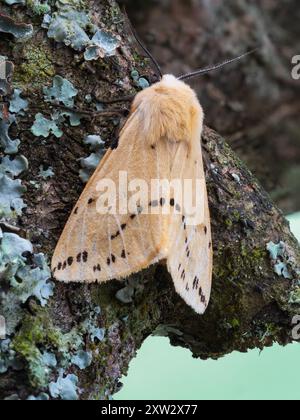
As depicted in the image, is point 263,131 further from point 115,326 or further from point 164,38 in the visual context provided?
point 115,326

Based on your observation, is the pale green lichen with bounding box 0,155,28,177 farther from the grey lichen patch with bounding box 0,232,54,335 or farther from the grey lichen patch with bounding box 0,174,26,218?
the grey lichen patch with bounding box 0,232,54,335

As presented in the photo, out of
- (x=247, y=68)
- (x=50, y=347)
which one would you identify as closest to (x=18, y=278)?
(x=50, y=347)

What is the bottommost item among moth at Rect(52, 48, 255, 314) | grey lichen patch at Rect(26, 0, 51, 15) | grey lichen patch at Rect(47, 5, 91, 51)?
moth at Rect(52, 48, 255, 314)

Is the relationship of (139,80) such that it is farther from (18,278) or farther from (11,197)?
(18,278)

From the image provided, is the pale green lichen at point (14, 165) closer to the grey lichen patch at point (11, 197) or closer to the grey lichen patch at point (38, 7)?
the grey lichen patch at point (11, 197)

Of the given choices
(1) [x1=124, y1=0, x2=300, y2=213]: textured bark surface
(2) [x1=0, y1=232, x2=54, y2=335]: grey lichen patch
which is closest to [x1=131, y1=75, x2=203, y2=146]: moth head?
(2) [x1=0, y1=232, x2=54, y2=335]: grey lichen patch

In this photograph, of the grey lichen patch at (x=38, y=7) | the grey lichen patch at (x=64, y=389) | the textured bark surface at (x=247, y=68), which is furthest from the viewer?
the textured bark surface at (x=247, y=68)

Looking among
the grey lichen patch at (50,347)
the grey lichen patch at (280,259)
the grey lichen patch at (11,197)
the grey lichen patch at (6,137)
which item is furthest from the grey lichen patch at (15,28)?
the grey lichen patch at (280,259)
